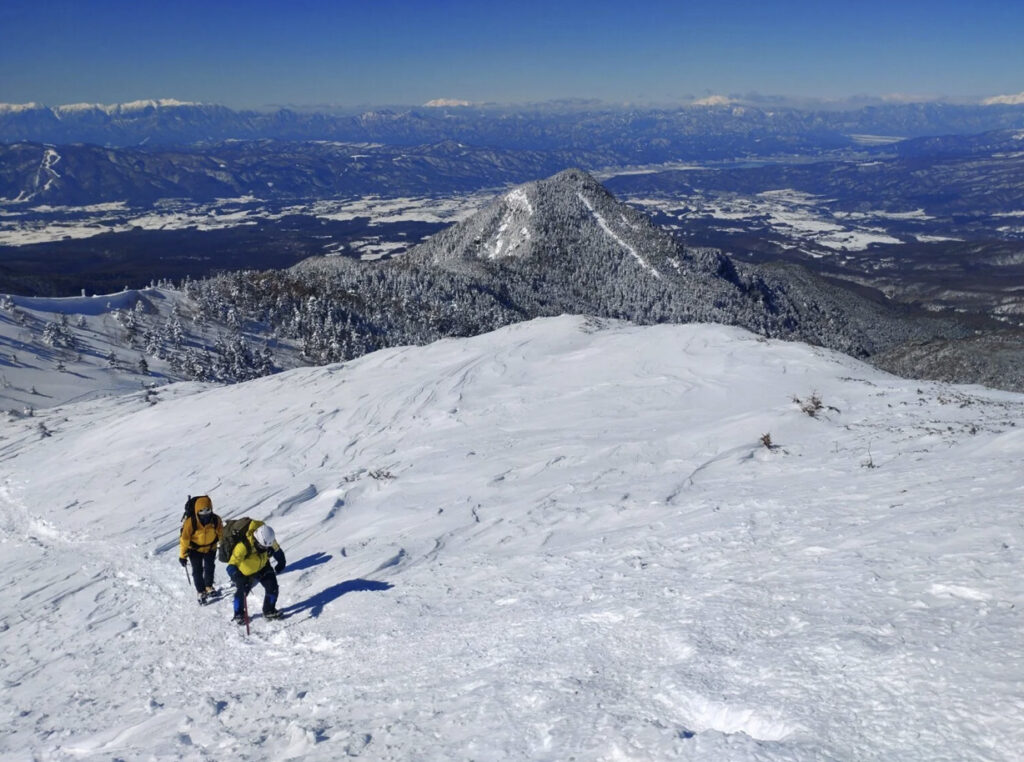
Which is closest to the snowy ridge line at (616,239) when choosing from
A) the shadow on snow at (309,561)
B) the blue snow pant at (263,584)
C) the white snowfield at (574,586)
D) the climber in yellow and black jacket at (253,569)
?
the white snowfield at (574,586)

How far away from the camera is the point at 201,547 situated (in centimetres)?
1236

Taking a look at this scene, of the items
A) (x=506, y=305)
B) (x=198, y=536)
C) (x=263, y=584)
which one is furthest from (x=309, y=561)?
(x=506, y=305)

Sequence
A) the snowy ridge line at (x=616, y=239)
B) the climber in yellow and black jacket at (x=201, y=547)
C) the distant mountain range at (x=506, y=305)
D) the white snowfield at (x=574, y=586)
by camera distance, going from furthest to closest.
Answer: the snowy ridge line at (x=616, y=239), the distant mountain range at (x=506, y=305), the climber in yellow and black jacket at (x=201, y=547), the white snowfield at (x=574, y=586)

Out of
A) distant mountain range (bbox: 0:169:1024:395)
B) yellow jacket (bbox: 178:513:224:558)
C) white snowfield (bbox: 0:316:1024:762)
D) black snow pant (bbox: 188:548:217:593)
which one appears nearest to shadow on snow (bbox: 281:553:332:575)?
white snowfield (bbox: 0:316:1024:762)

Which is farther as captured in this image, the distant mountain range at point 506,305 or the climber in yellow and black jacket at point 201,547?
the distant mountain range at point 506,305

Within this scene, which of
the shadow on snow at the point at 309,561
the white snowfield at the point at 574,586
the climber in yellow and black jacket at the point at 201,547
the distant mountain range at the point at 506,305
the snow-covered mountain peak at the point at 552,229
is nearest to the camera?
the white snowfield at the point at 574,586

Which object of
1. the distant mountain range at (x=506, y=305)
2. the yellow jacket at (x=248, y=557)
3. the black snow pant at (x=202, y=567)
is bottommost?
the distant mountain range at (x=506, y=305)

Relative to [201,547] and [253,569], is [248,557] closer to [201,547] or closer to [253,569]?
[253,569]

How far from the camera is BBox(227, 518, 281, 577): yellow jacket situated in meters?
10.8

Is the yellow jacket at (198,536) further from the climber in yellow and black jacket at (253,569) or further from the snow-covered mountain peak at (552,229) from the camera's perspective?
the snow-covered mountain peak at (552,229)

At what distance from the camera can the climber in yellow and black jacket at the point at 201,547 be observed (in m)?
12.4

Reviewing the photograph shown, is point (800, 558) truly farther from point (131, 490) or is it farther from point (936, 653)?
point (131, 490)

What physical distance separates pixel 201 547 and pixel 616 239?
136406 mm

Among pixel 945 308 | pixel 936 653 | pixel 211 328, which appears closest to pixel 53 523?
pixel 936 653
